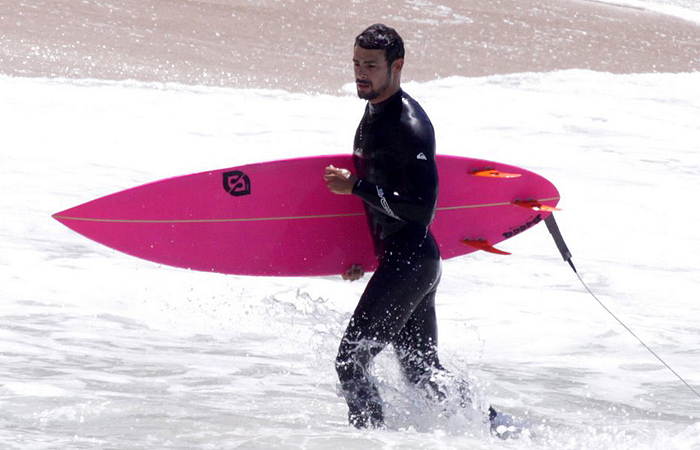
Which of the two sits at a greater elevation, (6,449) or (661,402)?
(6,449)

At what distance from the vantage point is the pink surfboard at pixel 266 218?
152 inches

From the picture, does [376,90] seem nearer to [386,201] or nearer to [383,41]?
[383,41]

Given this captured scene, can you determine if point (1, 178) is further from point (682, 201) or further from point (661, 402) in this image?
point (682, 201)

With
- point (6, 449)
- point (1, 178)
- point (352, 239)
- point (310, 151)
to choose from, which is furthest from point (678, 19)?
point (6, 449)

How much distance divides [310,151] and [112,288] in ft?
11.3

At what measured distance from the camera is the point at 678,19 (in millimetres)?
18875

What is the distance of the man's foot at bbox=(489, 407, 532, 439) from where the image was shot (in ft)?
11.6

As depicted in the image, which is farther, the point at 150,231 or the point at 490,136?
the point at 490,136

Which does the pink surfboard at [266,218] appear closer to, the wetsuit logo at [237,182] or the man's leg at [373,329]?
the wetsuit logo at [237,182]

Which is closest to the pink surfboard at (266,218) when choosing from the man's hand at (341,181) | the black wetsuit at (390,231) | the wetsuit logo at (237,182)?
the wetsuit logo at (237,182)

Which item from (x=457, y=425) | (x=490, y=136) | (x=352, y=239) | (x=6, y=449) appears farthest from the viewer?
(x=490, y=136)

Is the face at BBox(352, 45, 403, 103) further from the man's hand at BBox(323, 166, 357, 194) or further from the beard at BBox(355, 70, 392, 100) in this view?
the man's hand at BBox(323, 166, 357, 194)

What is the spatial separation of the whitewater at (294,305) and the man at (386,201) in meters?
0.26

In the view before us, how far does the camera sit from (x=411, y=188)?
3.17 meters
